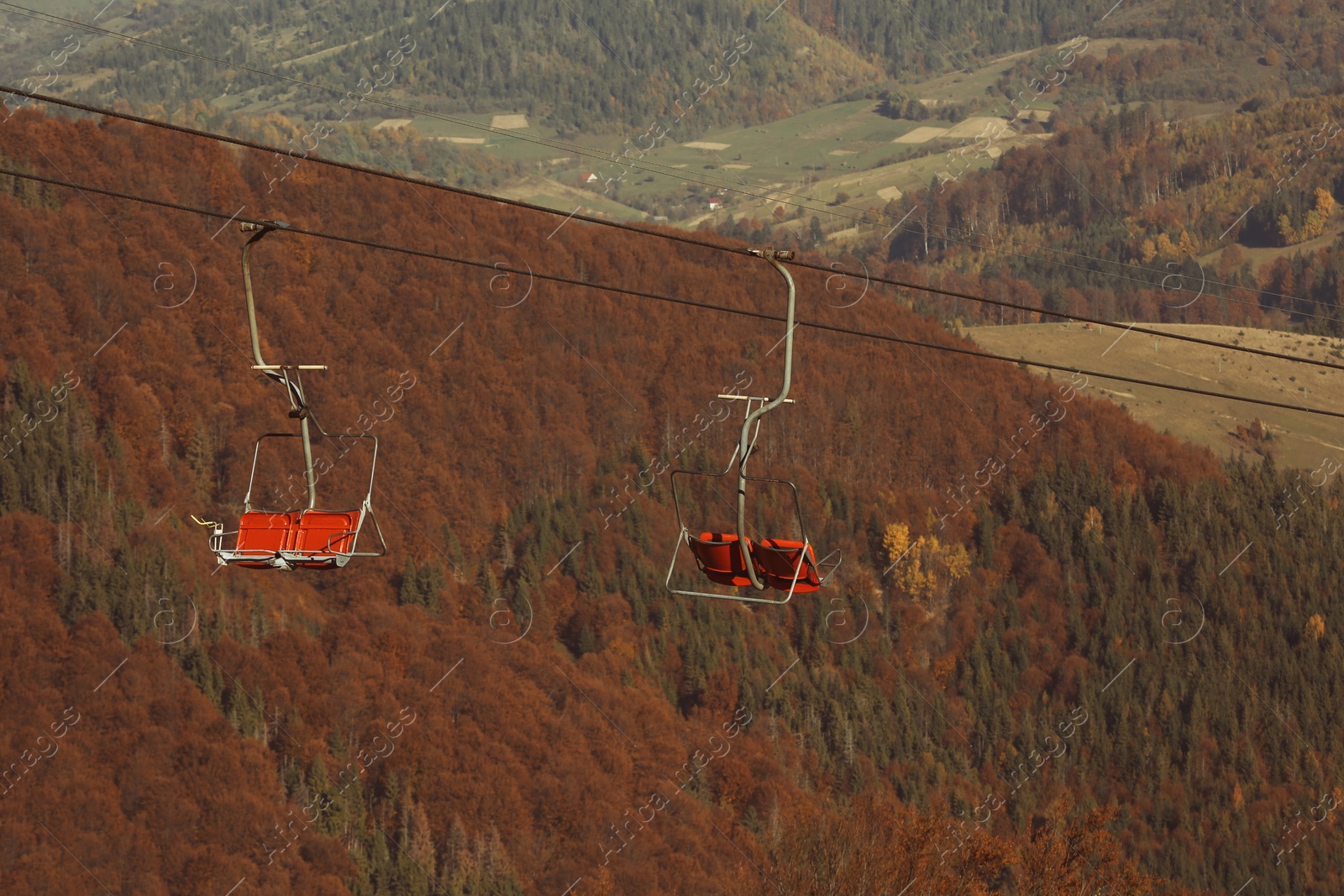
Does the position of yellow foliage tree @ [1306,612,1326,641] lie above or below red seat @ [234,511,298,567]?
below

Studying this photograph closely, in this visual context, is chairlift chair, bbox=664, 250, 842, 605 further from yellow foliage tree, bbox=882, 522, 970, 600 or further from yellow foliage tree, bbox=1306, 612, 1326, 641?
yellow foliage tree, bbox=1306, 612, 1326, 641

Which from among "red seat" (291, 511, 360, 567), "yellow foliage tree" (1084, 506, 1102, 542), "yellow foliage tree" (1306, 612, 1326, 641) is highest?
"red seat" (291, 511, 360, 567)

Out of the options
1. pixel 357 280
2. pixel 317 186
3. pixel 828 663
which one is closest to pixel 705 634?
pixel 828 663

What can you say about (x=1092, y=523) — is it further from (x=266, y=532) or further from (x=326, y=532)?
(x=266, y=532)

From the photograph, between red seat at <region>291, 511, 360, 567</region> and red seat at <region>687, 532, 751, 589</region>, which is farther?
red seat at <region>291, 511, 360, 567</region>

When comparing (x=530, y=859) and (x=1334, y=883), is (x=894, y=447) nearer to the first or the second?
(x=1334, y=883)

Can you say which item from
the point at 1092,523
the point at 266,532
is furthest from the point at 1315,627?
the point at 266,532

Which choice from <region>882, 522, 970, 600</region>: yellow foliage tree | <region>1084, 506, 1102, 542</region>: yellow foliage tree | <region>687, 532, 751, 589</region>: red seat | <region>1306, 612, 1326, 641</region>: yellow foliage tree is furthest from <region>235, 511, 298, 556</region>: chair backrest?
<region>1306, 612, 1326, 641</region>: yellow foliage tree
